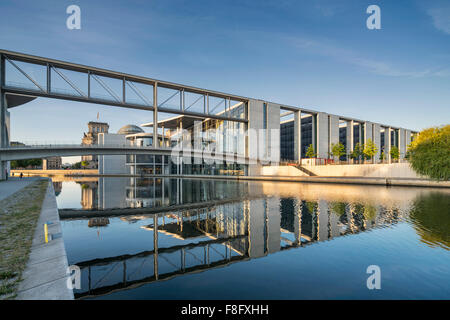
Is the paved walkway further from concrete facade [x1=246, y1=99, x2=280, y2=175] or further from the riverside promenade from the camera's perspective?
concrete facade [x1=246, y1=99, x2=280, y2=175]

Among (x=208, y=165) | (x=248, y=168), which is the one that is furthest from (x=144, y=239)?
(x=208, y=165)

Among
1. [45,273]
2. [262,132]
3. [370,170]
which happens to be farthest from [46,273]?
[262,132]

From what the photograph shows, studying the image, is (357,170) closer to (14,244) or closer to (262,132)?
(262,132)

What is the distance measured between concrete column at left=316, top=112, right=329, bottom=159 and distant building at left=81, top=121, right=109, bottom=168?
127 m

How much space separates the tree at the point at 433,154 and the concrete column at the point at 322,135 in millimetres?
29633

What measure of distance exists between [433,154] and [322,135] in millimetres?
35357

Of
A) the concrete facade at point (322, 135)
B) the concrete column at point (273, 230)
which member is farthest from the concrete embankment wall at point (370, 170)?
the concrete column at point (273, 230)

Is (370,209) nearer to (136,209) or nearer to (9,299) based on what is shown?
(136,209)

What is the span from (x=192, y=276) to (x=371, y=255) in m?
5.40

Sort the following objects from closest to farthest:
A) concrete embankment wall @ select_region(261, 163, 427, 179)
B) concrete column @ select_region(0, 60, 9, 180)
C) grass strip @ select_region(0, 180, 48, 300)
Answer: grass strip @ select_region(0, 180, 48, 300) → concrete column @ select_region(0, 60, 9, 180) → concrete embankment wall @ select_region(261, 163, 427, 179)

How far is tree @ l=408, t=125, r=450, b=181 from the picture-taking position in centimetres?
2948

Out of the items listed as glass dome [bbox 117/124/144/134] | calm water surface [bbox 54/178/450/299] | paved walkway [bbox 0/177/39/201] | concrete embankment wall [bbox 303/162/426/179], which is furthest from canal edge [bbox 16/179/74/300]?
glass dome [bbox 117/124/144/134]

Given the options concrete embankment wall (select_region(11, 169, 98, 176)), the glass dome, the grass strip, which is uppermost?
the glass dome

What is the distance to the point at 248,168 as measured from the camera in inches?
2286
